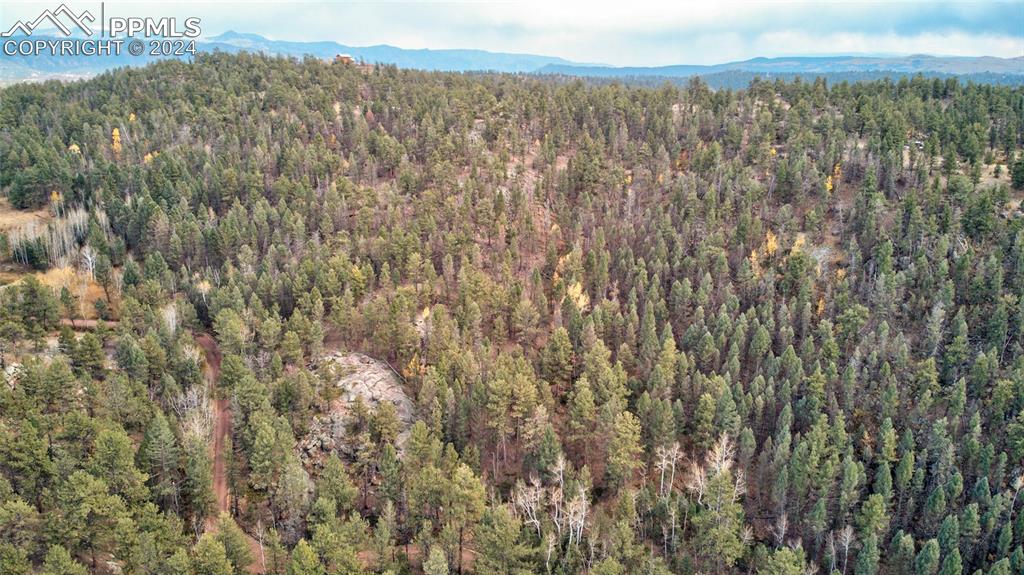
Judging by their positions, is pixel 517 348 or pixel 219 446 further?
pixel 517 348

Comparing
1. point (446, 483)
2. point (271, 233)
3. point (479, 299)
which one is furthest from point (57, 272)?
point (446, 483)

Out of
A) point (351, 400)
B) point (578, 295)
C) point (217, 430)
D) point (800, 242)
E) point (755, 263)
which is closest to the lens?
point (217, 430)

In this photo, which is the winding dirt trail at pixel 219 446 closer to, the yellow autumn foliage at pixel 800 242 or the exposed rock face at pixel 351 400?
the exposed rock face at pixel 351 400

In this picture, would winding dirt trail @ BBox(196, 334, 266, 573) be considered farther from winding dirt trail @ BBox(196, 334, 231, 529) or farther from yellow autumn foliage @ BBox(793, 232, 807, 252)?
yellow autumn foliage @ BBox(793, 232, 807, 252)

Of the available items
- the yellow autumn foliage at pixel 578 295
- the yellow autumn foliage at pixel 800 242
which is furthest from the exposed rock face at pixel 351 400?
the yellow autumn foliage at pixel 800 242

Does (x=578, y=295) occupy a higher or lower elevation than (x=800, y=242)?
lower

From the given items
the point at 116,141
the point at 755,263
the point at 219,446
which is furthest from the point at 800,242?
the point at 116,141

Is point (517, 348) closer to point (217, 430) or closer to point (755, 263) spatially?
point (217, 430)
